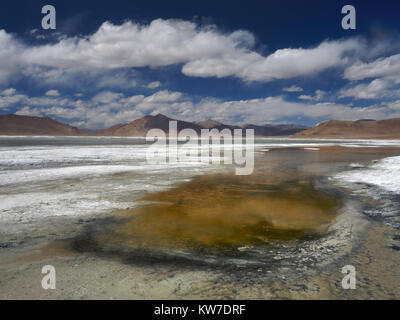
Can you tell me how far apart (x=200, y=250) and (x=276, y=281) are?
1.56m

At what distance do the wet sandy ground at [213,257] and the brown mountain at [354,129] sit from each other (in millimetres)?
162726

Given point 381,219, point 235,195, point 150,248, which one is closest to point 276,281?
point 150,248

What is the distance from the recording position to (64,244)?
507 centimetres

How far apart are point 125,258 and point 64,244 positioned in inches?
59.2

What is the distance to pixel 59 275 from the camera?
3.89 metres

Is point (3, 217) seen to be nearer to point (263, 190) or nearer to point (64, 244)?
point (64, 244)

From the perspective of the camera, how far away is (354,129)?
550 ft

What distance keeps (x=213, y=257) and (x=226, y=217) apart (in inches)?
93.6

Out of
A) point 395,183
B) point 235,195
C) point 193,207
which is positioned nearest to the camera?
point 193,207

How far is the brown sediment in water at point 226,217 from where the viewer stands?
5406 mm

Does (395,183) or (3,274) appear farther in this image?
(395,183)

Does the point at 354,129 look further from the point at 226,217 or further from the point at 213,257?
the point at 213,257
